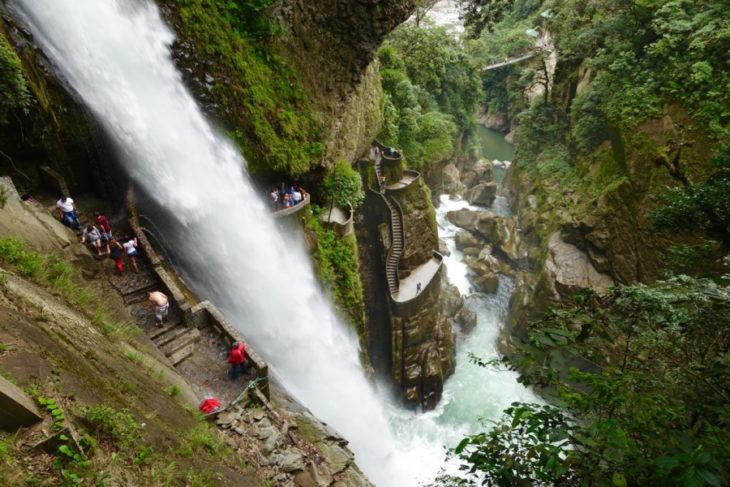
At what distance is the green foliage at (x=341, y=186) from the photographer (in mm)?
16297

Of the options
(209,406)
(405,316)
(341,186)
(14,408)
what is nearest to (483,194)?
(405,316)

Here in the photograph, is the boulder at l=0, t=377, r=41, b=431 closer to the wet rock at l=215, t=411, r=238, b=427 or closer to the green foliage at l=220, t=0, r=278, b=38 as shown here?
the wet rock at l=215, t=411, r=238, b=427

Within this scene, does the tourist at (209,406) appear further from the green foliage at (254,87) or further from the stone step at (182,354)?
the green foliage at (254,87)

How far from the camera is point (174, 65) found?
11.5m

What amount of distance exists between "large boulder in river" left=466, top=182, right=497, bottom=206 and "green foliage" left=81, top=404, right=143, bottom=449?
1329 inches

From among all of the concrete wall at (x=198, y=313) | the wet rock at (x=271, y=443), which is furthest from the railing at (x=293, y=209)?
the wet rock at (x=271, y=443)

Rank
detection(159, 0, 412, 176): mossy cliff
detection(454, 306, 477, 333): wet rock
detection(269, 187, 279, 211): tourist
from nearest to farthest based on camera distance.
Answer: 1. detection(159, 0, 412, 176): mossy cliff
2. detection(269, 187, 279, 211): tourist
3. detection(454, 306, 477, 333): wet rock

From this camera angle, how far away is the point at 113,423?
465cm

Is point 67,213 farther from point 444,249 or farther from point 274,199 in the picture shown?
point 444,249

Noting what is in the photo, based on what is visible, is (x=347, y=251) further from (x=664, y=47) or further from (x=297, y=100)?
(x=664, y=47)

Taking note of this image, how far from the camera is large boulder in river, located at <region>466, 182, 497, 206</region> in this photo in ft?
116

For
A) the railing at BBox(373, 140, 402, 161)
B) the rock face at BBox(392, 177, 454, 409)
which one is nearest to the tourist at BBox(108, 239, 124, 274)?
the rock face at BBox(392, 177, 454, 409)

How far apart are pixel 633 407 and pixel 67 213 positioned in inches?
426

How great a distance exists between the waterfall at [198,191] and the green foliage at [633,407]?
854 centimetres
